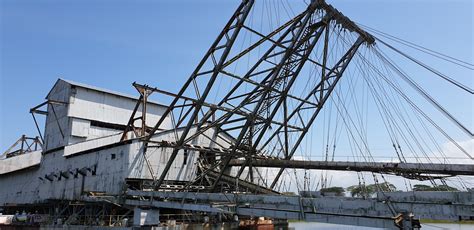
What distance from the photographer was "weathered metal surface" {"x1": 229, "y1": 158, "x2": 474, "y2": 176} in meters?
19.5

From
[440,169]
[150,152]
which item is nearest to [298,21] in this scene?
[440,169]

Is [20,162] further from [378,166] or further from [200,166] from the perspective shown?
[378,166]

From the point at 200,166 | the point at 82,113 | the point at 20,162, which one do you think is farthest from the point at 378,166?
the point at 20,162

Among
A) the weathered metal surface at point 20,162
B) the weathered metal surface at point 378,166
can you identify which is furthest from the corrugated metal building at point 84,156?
the weathered metal surface at point 378,166

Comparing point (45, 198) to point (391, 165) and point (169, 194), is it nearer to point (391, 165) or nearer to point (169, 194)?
point (169, 194)

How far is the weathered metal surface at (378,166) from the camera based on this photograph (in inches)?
769

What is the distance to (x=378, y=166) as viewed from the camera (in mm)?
22141

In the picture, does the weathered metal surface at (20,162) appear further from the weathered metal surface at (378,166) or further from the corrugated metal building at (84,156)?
the weathered metal surface at (378,166)

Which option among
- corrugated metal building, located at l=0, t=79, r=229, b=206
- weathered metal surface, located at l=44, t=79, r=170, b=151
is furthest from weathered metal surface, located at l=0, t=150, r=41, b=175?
weathered metal surface, located at l=44, t=79, r=170, b=151

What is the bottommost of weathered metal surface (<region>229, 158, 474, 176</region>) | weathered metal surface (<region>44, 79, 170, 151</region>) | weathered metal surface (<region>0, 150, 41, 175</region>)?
weathered metal surface (<region>229, 158, 474, 176</region>)

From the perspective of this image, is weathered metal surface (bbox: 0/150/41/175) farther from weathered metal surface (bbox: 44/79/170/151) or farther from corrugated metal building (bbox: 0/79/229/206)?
weathered metal surface (bbox: 44/79/170/151)

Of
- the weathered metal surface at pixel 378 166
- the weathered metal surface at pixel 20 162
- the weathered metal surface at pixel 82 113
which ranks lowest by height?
the weathered metal surface at pixel 378 166

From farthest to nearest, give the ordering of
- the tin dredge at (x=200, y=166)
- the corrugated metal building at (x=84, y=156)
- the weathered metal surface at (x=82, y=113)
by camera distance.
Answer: the weathered metal surface at (x=82, y=113) → the corrugated metal building at (x=84, y=156) → the tin dredge at (x=200, y=166)

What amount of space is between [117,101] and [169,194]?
2133cm
